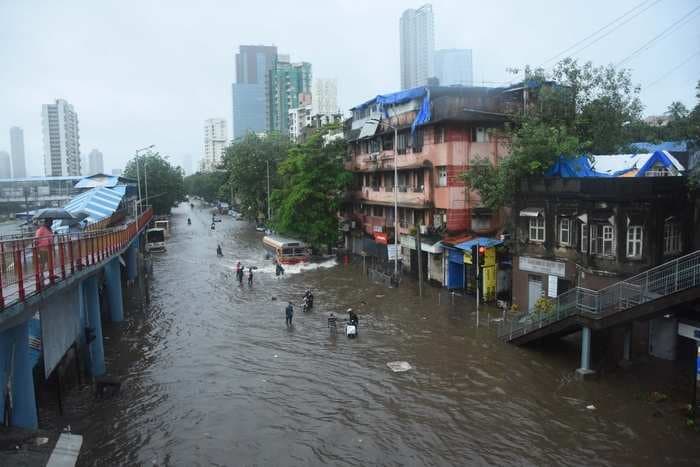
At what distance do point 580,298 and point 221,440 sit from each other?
45.9 feet

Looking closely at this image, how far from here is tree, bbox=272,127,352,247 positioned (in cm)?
5131

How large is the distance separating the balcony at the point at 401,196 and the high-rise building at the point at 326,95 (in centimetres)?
12490

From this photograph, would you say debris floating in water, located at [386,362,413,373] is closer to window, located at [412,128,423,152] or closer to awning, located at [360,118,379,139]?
window, located at [412,128,423,152]

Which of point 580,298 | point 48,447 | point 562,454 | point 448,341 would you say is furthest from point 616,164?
point 48,447

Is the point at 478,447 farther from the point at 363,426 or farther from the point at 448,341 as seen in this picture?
the point at 448,341

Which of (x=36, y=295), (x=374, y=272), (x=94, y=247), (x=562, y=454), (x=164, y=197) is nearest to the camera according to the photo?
(x=36, y=295)

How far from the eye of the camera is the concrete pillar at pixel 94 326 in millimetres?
22625

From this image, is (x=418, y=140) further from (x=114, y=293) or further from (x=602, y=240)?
(x=114, y=293)

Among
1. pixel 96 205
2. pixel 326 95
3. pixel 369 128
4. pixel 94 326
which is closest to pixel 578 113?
pixel 369 128

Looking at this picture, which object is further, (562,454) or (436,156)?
(436,156)

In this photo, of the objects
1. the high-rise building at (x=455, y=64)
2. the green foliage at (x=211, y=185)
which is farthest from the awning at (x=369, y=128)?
the high-rise building at (x=455, y=64)

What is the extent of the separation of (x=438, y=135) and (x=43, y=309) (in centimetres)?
2661

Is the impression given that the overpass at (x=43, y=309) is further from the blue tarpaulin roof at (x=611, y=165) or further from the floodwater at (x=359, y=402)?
the blue tarpaulin roof at (x=611, y=165)

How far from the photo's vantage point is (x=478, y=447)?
52.7 feet
